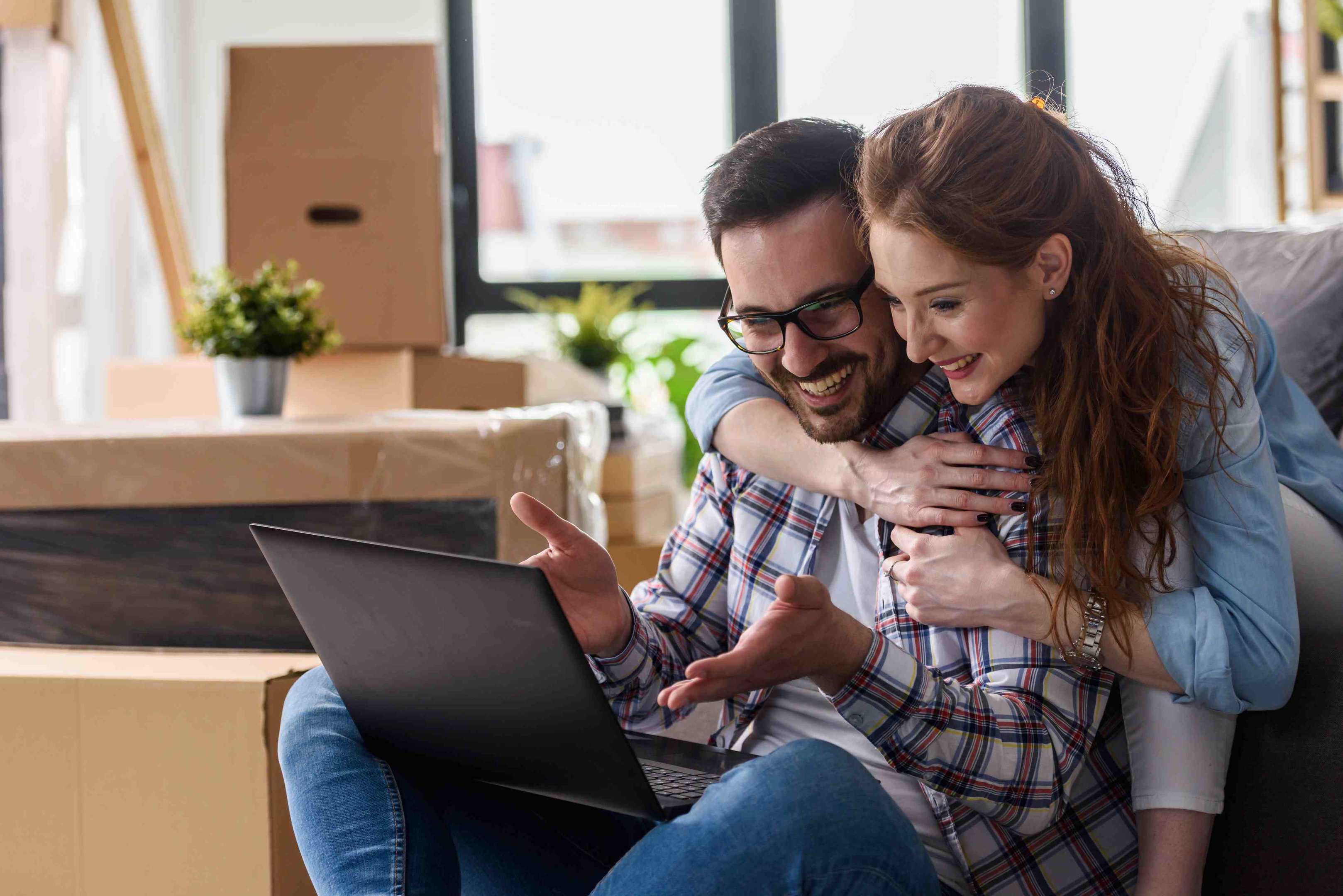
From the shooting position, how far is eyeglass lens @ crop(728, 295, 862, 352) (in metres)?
0.96

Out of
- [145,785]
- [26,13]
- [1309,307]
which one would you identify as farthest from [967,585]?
[26,13]

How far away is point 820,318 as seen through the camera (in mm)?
974

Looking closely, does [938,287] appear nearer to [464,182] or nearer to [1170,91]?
[464,182]

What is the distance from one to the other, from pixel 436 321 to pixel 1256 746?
1361mm

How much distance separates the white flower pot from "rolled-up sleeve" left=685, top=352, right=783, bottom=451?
0.68m

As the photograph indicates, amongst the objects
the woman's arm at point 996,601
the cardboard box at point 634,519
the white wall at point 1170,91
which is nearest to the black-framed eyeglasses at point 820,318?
the woman's arm at point 996,601

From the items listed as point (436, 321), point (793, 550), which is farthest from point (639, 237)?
point (793, 550)

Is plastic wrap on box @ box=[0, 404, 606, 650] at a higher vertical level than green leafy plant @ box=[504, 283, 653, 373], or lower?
lower

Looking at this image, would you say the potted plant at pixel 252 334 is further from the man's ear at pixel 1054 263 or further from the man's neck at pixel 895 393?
the man's ear at pixel 1054 263

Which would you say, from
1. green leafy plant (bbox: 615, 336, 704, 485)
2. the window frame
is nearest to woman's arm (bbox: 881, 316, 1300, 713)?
green leafy plant (bbox: 615, 336, 704, 485)

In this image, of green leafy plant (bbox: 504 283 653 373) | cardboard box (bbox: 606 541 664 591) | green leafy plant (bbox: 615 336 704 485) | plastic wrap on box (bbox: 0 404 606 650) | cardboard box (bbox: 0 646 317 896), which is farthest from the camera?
green leafy plant (bbox: 615 336 704 485)

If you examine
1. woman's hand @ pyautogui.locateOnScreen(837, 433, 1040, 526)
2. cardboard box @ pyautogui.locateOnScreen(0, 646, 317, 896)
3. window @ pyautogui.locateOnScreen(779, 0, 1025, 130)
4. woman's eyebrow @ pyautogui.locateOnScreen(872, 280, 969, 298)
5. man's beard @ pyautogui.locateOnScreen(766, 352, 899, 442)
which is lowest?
cardboard box @ pyautogui.locateOnScreen(0, 646, 317, 896)

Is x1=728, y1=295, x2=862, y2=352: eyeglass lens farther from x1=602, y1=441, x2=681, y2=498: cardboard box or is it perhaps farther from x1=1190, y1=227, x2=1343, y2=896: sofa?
x1=602, y1=441, x2=681, y2=498: cardboard box

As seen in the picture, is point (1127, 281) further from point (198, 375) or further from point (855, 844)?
point (198, 375)
